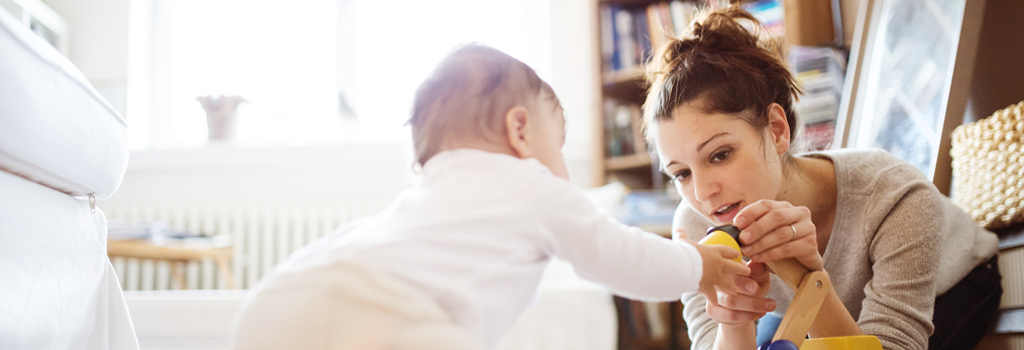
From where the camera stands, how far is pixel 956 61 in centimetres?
116

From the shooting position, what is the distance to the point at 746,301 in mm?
766

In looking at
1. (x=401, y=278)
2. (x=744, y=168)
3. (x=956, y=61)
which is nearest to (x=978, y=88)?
(x=956, y=61)

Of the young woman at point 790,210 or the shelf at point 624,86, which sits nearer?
the young woman at point 790,210

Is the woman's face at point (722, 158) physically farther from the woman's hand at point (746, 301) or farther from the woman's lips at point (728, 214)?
the woman's hand at point (746, 301)

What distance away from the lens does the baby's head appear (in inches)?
29.1

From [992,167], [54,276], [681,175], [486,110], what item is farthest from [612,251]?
[992,167]

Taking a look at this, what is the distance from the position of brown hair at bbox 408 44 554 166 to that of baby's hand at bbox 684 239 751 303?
11.0 inches

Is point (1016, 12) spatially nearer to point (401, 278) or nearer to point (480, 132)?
point (480, 132)

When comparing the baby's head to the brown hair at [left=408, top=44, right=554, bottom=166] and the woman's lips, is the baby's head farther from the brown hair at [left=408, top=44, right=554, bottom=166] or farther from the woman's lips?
the woman's lips

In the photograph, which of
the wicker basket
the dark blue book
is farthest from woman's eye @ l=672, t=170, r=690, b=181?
the dark blue book

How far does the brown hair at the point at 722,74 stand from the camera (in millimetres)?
896

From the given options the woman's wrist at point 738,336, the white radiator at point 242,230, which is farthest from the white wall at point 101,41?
the woman's wrist at point 738,336

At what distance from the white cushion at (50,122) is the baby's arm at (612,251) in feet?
1.82

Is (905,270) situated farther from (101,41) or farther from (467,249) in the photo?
(101,41)
